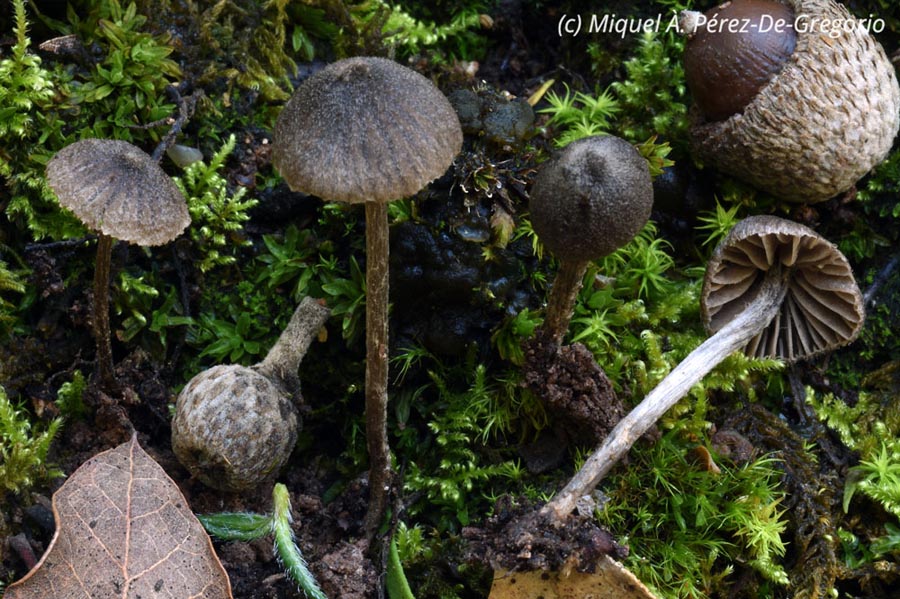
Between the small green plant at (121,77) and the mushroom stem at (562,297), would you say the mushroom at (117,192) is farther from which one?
the mushroom stem at (562,297)

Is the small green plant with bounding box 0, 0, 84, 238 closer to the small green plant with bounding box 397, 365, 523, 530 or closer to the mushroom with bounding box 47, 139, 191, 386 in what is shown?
the mushroom with bounding box 47, 139, 191, 386

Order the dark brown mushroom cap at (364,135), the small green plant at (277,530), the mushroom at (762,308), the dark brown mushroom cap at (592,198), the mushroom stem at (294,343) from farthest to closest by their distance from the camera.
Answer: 1. the mushroom stem at (294,343)
2. the mushroom at (762,308)
3. the small green plant at (277,530)
4. the dark brown mushroom cap at (592,198)
5. the dark brown mushroom cap at (364,135)

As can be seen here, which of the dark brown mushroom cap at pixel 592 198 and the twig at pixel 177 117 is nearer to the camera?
the dark brown mushroom cap at pixel 592 198

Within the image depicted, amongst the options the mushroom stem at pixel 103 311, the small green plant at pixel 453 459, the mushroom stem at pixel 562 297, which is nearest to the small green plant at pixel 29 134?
the mushroom stem at pixel 103 311

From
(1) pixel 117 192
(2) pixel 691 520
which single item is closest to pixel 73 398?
(1) pixel 117 192

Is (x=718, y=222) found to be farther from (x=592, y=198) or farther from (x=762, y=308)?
(x=592, y=198)

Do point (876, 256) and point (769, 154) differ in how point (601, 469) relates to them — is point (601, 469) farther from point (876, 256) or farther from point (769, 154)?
point (876, 256)
